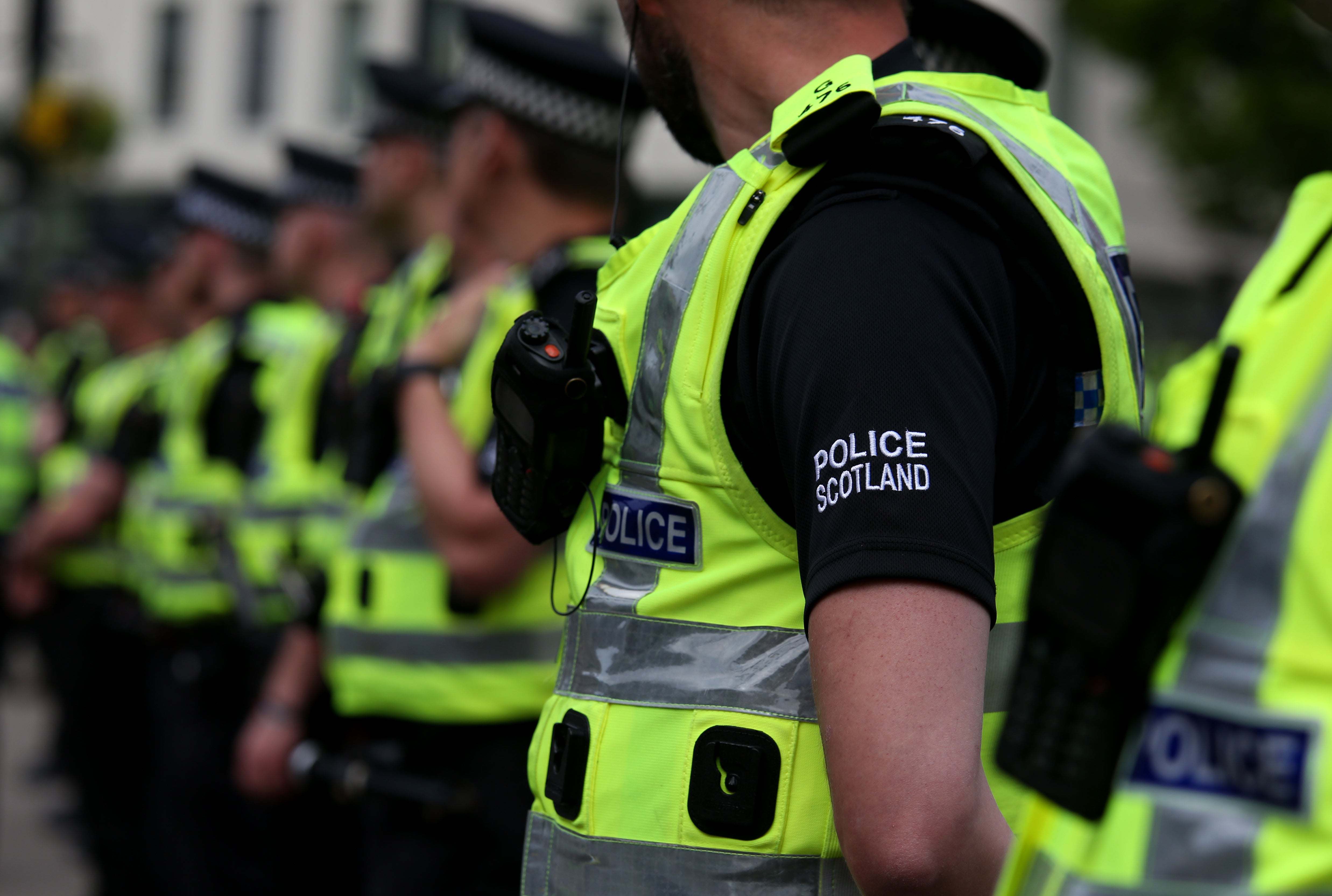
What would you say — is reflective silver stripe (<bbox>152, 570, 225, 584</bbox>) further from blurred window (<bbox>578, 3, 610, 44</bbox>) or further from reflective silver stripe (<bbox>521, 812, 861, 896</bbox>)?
blurred window (<bbox>578, 3, 610, 44</bbox>)

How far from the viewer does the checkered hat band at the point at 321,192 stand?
18.2 feet

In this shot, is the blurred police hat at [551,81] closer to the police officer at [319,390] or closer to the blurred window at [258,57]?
the police officer at [319,390]

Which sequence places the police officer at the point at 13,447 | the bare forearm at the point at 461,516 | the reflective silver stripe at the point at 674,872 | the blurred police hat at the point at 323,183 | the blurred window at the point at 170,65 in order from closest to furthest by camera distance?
the reflective silver stripe at the point at 674,872 < the bare forearm at the point at 461,516 < the blurred police hat at the point at 323,183 < the police officer at the point at 13,447 < the blurred window at the point at 170,65

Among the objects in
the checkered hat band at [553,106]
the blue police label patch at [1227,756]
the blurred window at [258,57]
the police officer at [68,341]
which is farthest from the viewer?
the blurred window at [258,57]

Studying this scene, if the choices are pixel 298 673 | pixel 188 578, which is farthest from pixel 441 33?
pixel 298 673

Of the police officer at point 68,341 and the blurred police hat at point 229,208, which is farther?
the police officer at point 68,341

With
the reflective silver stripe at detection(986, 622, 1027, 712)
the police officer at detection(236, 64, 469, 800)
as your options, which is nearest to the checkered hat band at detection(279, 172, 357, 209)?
the police officer at detection(236, 64, 469, 800)

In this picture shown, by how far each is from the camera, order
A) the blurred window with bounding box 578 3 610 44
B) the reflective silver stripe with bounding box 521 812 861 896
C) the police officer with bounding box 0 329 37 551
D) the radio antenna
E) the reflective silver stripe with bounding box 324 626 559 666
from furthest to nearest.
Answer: the blurred window with bounding box 578 3 610 44, the police officer with bounding box 0 329 37 551, the reflective silver stripe with bounding box 324 626 559 666, the radio antenna, the reflective silver stripe with bounding box 521 812 861 896

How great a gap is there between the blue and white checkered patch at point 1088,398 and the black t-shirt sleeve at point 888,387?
0.09 metres

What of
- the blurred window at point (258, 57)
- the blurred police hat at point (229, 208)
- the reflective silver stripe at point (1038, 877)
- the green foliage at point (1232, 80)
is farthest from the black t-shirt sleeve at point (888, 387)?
the blurred window at point (258, 57)

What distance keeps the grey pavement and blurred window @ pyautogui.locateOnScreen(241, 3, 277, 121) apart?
56.3ft

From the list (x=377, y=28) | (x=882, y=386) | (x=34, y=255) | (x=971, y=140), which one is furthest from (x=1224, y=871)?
(x=377, y=28)

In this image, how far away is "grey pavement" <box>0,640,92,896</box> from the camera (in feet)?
22.0

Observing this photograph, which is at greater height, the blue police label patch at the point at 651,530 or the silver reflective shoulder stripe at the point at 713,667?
the blue police label patch at the point at 651,530
